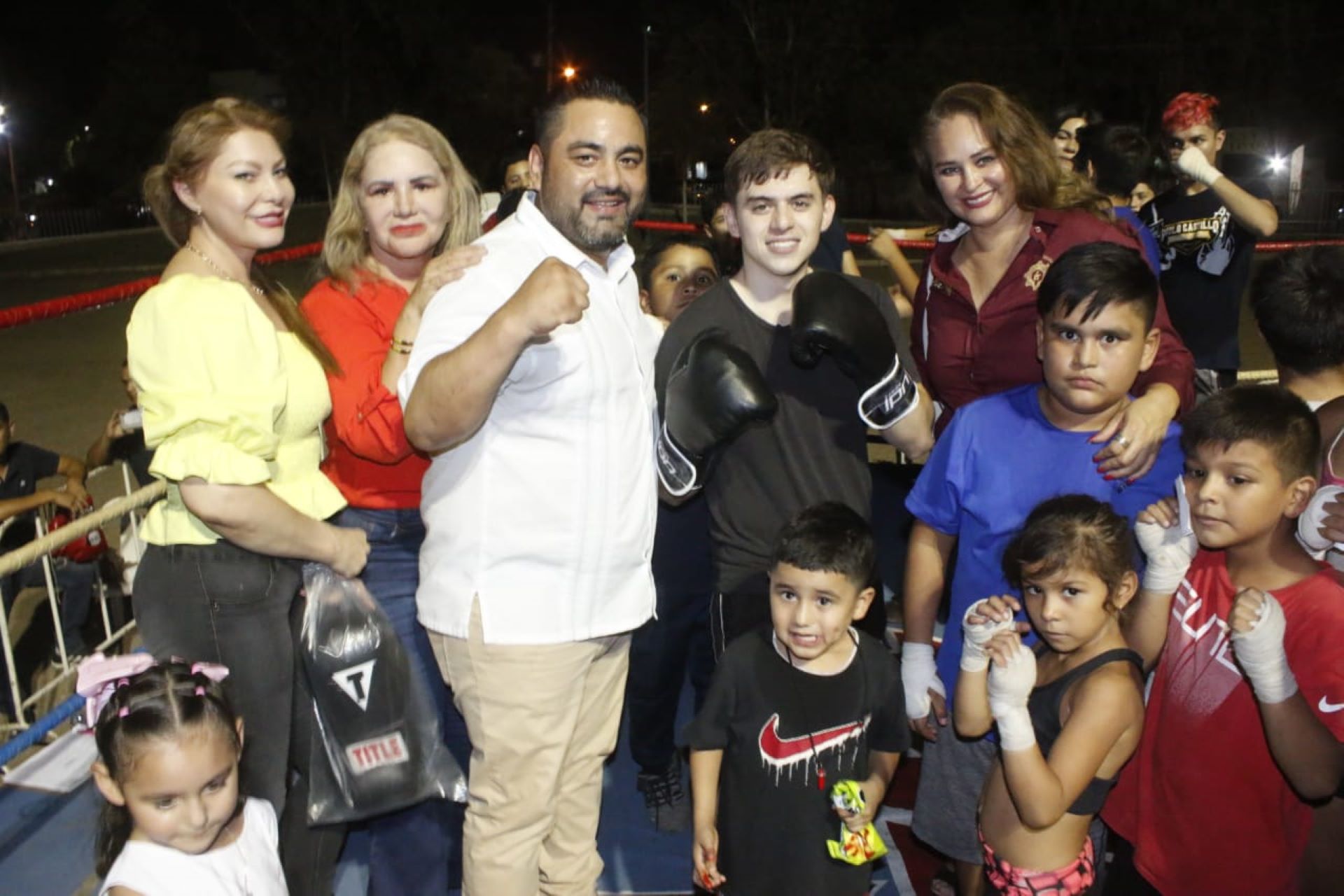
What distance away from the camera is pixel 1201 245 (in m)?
4.42

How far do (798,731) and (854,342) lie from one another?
80cm

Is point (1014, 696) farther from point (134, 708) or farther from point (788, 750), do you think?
point (134, 708)

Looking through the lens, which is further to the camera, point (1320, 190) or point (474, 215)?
point (1320, 190)

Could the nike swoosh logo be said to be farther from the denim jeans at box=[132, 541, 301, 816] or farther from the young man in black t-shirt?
the denim jeans at box=[132, 541, 301, 816]

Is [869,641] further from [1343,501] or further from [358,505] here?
[358,505]

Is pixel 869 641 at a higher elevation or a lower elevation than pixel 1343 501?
lower

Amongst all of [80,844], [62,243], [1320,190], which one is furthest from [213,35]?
[80,844]

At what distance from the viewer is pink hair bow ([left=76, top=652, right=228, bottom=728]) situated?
6.31ft

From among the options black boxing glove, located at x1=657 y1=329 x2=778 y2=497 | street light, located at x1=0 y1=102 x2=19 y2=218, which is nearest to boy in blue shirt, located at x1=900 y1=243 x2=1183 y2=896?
black boxing glove, located at x1=657 y1=329 x2=778 y2=497

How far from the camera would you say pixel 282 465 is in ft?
6.88

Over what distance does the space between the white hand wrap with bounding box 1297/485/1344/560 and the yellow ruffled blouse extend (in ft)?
6.67

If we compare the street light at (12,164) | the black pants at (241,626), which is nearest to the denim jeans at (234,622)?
the black pants at (241,626)

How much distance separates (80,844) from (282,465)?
60.3 inches

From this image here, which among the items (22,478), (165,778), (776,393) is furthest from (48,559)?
(776,393)
